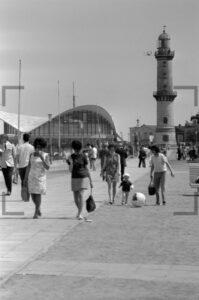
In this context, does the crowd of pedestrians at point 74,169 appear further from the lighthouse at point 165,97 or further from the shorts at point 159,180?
the lighthouse at point 165,97

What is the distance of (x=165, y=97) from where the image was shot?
114 metres

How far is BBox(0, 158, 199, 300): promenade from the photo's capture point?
6.68 metres

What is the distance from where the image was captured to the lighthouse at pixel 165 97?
374ft

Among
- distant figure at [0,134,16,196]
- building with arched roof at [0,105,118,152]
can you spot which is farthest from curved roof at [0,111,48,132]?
distant figure at [0,134,16,196]

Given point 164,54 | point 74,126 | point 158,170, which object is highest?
point 164,54

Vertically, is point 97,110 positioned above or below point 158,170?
above

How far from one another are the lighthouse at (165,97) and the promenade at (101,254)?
329ft

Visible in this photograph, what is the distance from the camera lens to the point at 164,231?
11078 millimetres

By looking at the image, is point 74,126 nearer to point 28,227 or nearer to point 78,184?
point 78,184

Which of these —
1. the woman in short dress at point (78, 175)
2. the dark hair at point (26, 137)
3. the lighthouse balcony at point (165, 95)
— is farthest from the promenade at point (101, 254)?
the lighthouse balcony at point (165, 95)

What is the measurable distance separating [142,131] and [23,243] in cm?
18192

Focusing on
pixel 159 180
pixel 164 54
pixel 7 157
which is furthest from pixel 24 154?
pixel 164 54

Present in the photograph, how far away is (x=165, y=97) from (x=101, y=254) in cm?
10632

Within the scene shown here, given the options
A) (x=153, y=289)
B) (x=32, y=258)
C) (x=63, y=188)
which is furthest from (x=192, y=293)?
(x=63, y=188)
